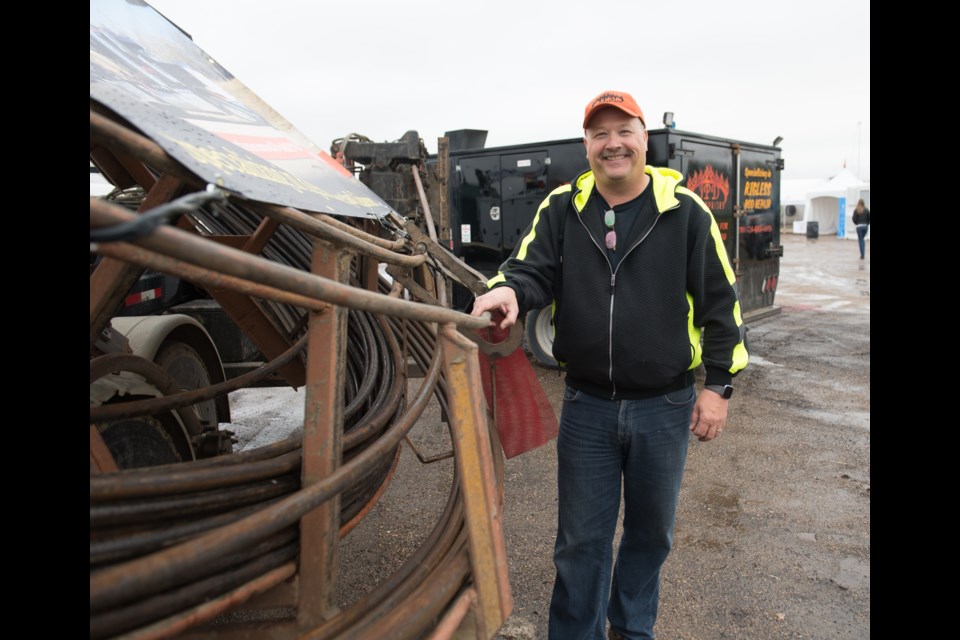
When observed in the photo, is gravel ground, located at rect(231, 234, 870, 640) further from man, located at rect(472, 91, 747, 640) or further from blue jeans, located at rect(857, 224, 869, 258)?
blue jeans, located at rect(857, 224, 869, 258)

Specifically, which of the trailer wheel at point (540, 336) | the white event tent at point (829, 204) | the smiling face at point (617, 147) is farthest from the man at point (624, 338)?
the white event tent at point (829, 204)

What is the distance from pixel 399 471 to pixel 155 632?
3.61 meters

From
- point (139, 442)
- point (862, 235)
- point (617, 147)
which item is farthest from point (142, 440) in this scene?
point (862, 235)

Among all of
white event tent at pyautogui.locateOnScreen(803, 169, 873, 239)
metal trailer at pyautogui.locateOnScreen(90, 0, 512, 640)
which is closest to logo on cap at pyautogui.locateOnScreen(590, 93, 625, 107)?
metal trailer at pyautogui.locateOnScreen(90, 0, 512, 640)

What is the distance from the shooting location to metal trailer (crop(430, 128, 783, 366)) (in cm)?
747

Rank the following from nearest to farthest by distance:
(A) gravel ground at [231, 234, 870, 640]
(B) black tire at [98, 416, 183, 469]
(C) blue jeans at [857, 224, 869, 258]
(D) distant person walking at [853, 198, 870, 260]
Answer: (B) black tire at [98, 416, 183, 469] → (A) gravel ground at [231, 234, 870, 640] → (C) blue jeans at [857, 224, 869, 258] → (D) distant person walking at [853, 198, 870, 260]

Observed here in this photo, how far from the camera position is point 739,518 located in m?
3.92

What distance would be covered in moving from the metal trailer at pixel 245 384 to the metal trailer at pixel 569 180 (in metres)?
4.71

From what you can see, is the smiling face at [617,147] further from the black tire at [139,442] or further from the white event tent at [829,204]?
the white event tent at [829,204]

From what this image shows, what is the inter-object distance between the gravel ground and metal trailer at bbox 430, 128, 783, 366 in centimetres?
181

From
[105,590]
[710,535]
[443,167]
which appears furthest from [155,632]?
[443,167]

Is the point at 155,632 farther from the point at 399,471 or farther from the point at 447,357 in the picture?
the point at 399,471

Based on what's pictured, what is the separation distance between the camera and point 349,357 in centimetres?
283

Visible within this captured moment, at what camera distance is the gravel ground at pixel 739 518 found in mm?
3014
